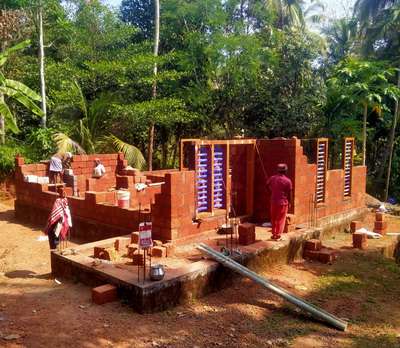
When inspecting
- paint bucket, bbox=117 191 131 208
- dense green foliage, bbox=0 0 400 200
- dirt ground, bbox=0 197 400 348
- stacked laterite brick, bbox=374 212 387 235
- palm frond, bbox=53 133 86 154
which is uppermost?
dense green foliage, bbox=0 0 400 200

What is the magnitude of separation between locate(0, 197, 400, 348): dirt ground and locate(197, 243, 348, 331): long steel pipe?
0.41 feet

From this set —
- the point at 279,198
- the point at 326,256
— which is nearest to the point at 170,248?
the point at 279,198

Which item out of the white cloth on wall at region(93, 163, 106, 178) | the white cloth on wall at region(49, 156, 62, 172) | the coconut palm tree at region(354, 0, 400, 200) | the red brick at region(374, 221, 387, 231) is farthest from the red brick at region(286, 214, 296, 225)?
the coconut palm tree at region(354, 0, 400, 200)

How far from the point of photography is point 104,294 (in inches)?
234

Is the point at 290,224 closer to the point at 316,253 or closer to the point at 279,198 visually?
the point at 316,253

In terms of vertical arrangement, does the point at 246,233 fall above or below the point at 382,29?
below

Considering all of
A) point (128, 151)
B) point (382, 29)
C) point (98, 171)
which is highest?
point (382, 29)

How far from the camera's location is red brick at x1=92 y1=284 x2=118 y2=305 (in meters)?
5.92

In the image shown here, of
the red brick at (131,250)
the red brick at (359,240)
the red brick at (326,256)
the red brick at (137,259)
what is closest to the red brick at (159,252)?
the red brick at (131,250)

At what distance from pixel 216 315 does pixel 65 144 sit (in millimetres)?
9939

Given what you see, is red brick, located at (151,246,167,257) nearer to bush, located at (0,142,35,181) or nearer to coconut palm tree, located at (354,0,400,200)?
bush, located at (0,142,35,181)

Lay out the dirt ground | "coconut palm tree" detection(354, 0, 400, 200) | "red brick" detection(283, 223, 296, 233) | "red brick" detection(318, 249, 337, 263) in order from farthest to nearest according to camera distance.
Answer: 1. "coconut palm tree" detection(354, 0, 400, 200)
2. "red brick" detection(283, 223, 296, 233)
3. "red brick" detection(318, 249, 337, 263)
4. the dirt ground

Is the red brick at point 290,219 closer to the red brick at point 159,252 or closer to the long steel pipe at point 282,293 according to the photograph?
the long steel pipe at point 282,293

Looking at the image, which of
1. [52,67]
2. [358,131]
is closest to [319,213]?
[358,131]
